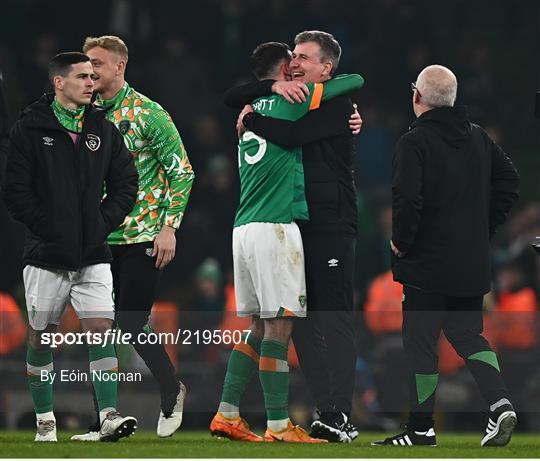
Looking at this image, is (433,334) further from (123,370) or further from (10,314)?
(10,314)

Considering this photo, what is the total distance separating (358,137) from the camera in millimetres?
15664

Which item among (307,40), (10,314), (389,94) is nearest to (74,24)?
(389,94)

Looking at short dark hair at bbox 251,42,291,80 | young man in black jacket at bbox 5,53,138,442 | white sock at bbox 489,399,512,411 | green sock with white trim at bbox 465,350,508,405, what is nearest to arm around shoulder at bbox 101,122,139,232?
young man in black jacket at bbox 5,53,138,442

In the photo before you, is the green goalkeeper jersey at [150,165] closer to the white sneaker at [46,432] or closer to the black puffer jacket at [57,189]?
the black puffer jacket at [57,189]

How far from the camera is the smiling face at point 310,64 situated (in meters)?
→ 9.08

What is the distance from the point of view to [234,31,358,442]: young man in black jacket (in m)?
8.88

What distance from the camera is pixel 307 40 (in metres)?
9.09

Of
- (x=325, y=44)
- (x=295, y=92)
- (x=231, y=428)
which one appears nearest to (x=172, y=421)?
(x=231, y=428)

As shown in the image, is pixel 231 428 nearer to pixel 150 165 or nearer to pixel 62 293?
pixel 62 293

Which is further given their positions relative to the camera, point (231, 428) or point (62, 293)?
point (231, 428)

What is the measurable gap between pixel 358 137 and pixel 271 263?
699 centimetres

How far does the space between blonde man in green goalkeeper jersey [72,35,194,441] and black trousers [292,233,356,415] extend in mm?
814

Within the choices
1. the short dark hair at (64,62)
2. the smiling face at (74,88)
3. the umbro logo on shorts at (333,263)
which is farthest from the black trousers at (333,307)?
the short dark hair at (64,62)

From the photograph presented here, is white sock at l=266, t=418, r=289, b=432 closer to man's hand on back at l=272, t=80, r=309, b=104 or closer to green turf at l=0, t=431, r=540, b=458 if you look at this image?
green turf at l=0, t=431, r=540, b=458
